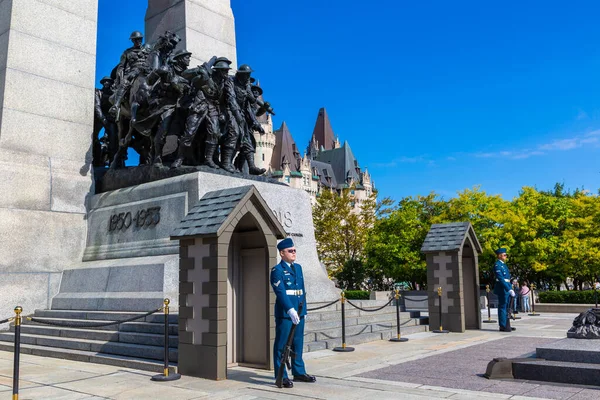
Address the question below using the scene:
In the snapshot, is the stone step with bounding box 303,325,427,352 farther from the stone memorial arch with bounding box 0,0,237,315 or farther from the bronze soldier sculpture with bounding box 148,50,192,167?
the stone memorial arch with bounding box 0,0,237,315

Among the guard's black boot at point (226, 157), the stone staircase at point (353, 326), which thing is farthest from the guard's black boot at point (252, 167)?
the stone staircase at point (353, 326)

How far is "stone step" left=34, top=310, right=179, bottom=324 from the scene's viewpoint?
10052mm

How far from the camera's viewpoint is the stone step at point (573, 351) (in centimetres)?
735

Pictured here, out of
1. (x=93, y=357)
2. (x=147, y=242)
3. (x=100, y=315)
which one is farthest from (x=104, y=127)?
(x=93, y=357)

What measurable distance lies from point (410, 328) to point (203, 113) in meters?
7.12

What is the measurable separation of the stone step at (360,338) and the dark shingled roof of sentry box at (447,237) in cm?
204

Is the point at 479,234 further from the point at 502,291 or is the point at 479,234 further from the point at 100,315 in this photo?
the point at 100,315

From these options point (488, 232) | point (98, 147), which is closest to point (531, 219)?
point (488, 232)

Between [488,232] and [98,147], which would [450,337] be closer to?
[98,147]

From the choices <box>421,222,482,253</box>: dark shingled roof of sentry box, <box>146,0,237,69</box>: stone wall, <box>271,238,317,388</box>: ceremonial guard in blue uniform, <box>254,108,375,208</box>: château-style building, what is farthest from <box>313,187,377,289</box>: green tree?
<box>254,108,375,208</box>: château-style building

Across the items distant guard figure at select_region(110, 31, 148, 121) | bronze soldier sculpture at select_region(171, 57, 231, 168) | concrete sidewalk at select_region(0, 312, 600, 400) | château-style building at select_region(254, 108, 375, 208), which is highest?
château-style building at select_region(254, 108, 375, 208)

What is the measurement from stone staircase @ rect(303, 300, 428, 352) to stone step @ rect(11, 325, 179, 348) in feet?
8.45

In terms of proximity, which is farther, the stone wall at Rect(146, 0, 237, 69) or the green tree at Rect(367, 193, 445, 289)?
the green tree at Rect(367, 193, 445, 289)

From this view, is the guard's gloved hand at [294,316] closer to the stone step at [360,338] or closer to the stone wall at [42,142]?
the stone step at [360,338]
